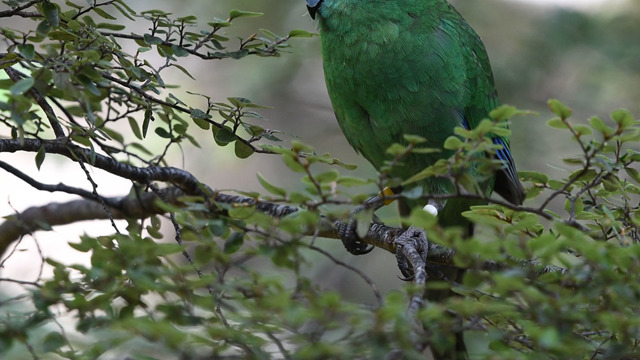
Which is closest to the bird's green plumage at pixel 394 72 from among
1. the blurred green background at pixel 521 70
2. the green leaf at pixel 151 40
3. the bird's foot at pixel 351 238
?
the bird's foot at pixel 351 238

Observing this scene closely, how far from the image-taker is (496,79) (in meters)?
6.84

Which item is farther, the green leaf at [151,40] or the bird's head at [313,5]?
the bird's head at [313,5]

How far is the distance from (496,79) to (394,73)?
3446 mm

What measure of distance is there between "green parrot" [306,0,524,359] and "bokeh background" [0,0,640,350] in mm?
2014

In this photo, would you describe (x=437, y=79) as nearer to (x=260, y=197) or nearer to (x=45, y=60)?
(x=260, y=197)

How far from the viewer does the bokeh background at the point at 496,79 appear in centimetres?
668

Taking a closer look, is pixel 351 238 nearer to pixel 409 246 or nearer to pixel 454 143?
pixel 409 246

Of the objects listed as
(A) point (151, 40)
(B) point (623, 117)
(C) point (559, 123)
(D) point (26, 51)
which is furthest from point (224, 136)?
(B) point (623, 117)

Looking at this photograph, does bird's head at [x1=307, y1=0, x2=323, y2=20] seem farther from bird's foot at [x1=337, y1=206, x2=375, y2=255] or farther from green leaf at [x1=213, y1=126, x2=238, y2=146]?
green leaf at [x1=213, y1=126, x2=238, y2=146]

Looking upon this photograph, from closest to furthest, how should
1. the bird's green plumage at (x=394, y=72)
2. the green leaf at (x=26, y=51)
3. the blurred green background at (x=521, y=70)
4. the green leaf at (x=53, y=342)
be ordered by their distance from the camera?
the green leaf at (x=53, y=342) → the green leaf at (x=26, y=51) → the bird's green plumage at (x=394, y=72) → the blurred green background at (x=521, y=70)


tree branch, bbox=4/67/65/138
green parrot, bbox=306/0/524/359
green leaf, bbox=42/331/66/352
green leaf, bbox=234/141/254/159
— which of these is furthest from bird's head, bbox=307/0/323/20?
green leaf, bbox=42/331/66/352

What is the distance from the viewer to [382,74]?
3713 mm

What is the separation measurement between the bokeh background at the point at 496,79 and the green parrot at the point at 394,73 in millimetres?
2014

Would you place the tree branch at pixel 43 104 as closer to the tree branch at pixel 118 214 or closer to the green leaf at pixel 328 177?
the tree branch at pixel 118 214
